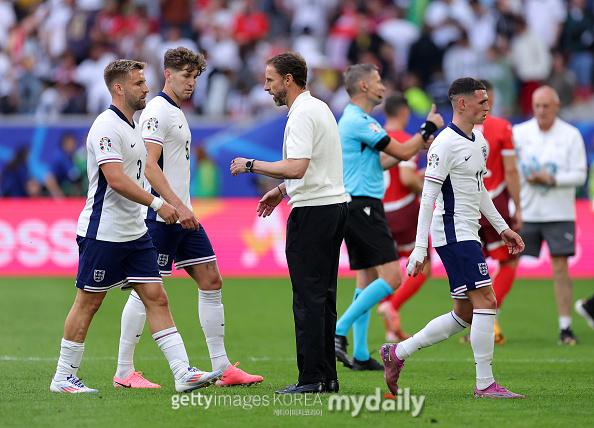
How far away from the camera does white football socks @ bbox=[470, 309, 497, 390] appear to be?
6301 mm

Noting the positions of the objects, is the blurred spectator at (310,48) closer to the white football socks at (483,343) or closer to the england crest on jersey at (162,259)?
the england crest on jersey at (162,259)

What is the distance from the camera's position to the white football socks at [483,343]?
6301 mm

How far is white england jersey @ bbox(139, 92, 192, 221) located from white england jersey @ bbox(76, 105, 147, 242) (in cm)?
28

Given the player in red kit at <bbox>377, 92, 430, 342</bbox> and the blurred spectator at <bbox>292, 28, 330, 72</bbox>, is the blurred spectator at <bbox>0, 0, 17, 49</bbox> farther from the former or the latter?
the player in red kit at <bbox>377, 92, 430, 342</bbox>

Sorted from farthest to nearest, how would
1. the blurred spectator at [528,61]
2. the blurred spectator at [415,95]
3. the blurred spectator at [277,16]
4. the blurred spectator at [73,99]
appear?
1. the blurred spectator at [277,16]
2. the blurred spectator at [528,61]
3. the blurred spectator at [73,99]
4. the blurred spectator at [415,95]

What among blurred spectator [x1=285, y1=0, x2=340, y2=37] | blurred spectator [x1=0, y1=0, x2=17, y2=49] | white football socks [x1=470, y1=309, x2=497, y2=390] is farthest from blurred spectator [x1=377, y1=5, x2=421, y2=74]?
white football socks [x1=470, y1=309, x2=497, y2=390]

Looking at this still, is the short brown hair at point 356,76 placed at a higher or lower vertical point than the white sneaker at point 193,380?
higher

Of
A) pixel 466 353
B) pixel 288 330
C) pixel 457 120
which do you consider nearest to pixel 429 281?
pixel 288 330

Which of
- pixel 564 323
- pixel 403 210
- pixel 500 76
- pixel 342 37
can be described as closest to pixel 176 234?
pixel 403 210

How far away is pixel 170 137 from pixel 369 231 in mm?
2176

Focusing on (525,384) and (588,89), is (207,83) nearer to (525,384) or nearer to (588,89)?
(588,89)

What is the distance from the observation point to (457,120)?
6.47m

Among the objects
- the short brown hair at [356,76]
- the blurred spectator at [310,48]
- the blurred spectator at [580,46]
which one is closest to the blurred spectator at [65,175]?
the blurred spectator at [310,48]

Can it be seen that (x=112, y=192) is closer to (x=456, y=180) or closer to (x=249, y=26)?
(x=456, y=180)
